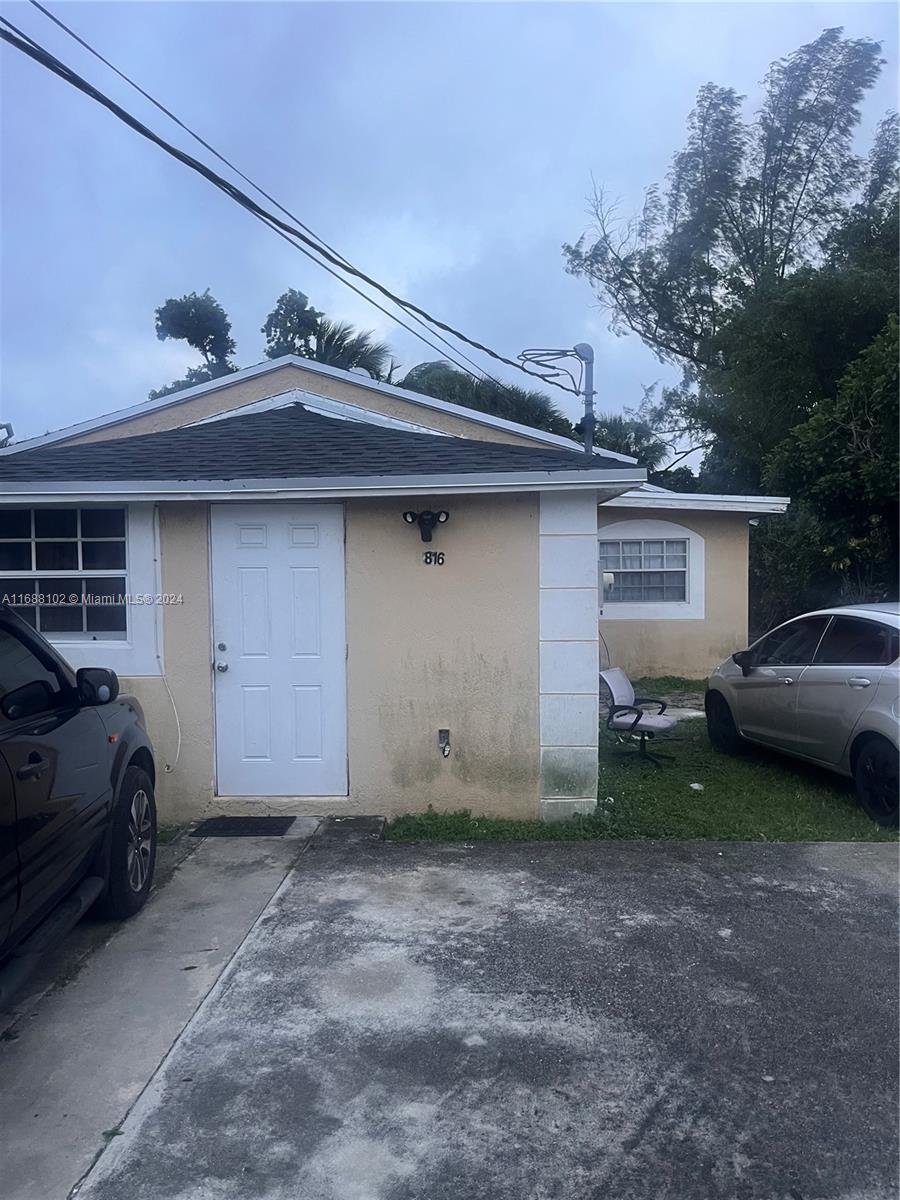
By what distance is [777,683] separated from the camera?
8.55 m

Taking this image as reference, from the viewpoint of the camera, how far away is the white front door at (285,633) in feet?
23.4

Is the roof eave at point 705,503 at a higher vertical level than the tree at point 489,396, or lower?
lower

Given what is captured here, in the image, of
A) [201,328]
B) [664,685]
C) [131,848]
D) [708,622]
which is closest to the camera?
[131,848]

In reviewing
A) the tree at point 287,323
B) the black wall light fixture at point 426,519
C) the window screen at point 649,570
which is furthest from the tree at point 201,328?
the black wall light fixture at point 426,519

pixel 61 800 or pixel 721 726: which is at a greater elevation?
pixel 61 800

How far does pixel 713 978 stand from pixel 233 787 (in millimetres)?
3894

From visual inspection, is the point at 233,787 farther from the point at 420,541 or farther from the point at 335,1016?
the point at 335,1016

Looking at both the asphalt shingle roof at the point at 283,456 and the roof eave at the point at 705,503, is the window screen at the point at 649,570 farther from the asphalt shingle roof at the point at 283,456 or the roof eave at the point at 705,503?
→ the asphalt shingle roof at the point at 283,456

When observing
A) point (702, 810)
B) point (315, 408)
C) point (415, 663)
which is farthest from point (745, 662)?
point (315, 408)

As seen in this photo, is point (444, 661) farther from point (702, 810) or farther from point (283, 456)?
point (702, 810)

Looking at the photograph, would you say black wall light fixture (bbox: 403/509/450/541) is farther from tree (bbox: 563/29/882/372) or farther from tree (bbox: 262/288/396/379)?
tree (bbox: 563/29/882/372)

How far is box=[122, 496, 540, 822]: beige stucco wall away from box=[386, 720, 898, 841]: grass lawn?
10.2 inches

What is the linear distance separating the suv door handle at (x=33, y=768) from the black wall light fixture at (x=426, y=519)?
3.47m

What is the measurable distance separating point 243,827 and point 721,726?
500 centimetres
